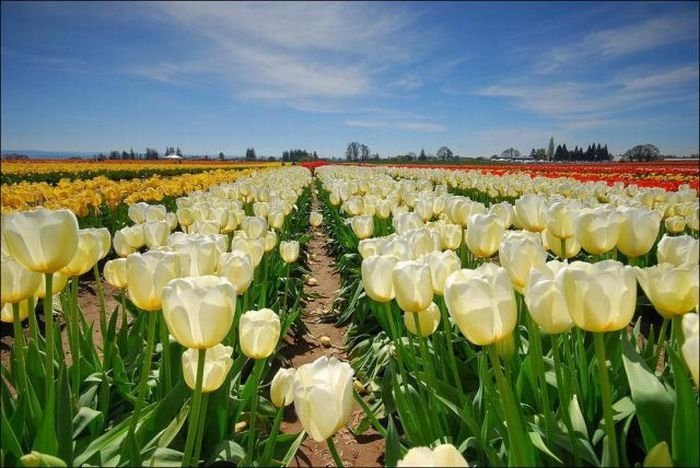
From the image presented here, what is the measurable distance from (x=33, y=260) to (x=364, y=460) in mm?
2063

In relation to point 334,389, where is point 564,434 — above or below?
below

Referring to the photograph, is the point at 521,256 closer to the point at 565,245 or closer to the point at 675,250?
the point at 675,250

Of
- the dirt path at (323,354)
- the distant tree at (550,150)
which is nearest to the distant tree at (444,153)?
the distant tree at (550,150)

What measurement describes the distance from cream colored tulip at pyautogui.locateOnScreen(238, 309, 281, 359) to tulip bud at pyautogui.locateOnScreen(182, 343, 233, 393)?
81 millimetres

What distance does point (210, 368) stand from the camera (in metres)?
1.62

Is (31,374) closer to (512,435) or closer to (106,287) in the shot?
(512,435)

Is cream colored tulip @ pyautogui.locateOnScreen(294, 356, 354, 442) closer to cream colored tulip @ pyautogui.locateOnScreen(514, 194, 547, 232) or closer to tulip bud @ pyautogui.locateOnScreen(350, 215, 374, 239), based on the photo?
cream colored tulip @ pyautogui.locateOnScreen(514, 194, 547, 232)

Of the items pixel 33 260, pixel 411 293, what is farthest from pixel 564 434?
pixel 33 260

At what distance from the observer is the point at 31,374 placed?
211 centimetres

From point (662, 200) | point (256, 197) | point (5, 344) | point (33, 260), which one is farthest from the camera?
point (256, 197)

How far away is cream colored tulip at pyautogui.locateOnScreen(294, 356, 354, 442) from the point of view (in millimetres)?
1252

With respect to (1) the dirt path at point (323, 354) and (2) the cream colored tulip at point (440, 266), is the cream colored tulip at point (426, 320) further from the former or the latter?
(1) the dirt path at point (323, 354)

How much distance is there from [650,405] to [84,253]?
203cm

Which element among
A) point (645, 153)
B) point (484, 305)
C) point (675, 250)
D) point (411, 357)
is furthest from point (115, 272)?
point (645, 153)
